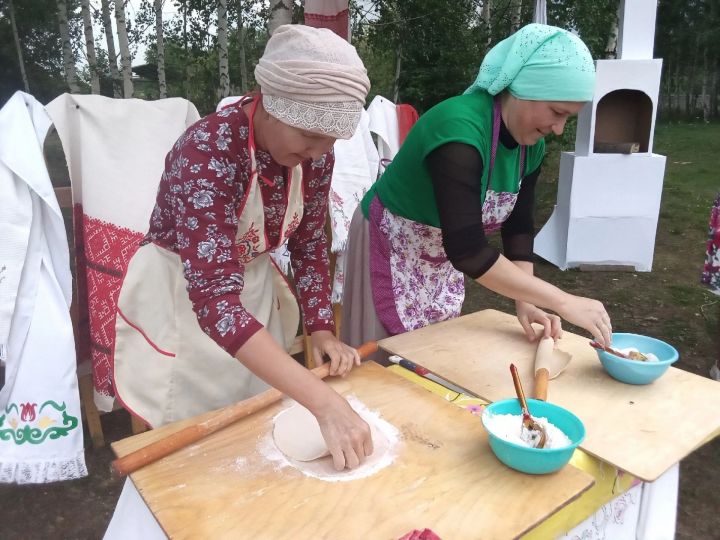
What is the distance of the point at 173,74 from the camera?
19.0 metres

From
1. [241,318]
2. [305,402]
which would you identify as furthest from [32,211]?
[305,402]

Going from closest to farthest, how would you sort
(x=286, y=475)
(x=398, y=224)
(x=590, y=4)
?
(x=286, y=475) → (x=398, y=224) → (x=590, y=4)

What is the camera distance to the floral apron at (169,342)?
1.29 metres

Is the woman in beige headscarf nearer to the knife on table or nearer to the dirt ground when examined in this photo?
the knife on table

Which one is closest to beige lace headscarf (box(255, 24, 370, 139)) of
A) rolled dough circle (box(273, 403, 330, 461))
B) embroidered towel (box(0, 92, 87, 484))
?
rolled dough circle (box(273, 403, 330, 461))

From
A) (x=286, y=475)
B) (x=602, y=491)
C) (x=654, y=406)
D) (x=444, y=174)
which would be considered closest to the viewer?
(x=286, y=475)

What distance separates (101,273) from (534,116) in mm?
1715

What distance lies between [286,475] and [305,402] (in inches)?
4.8

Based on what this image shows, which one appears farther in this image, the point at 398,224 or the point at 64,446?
the point at 64,446

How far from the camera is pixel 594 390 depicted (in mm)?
1212

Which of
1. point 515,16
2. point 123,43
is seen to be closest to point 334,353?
point 515,16

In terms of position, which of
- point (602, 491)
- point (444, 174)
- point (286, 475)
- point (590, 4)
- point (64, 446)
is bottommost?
point (64, 446)

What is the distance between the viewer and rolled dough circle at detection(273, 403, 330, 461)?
97cm

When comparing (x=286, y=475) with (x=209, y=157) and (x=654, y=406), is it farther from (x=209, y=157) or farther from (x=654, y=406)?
(x=654, y=406)
